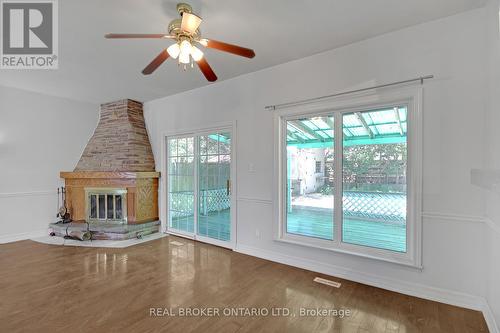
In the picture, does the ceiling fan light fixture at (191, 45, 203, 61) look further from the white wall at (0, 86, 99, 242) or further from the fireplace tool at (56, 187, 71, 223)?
the fireplace tool at (56, 187, 71, 223)

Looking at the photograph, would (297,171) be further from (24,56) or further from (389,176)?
(24,56)

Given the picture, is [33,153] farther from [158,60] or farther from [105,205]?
[158,60]

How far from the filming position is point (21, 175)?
4508mm

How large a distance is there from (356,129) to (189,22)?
7.03 feet

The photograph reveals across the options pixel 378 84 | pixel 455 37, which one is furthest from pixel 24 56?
pixel 455 37

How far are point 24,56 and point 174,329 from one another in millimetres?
3757

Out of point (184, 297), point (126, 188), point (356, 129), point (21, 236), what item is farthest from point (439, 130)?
point (21, 236)

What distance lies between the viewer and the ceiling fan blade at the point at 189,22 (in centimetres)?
192

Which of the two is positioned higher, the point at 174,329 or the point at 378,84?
the point at 378,84

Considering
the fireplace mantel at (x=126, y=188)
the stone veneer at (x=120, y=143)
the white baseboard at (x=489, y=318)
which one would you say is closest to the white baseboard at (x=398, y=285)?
the white baseboard at (x=489, y=318)

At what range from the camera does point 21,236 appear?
448 cm

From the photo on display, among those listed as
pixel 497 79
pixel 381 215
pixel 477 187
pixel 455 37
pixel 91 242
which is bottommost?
pixel 91 242

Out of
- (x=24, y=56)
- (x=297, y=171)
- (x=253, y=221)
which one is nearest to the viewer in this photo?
(x=24, y=56)

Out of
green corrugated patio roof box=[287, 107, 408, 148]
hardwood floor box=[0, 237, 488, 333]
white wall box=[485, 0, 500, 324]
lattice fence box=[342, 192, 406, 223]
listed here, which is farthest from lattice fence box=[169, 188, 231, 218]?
white wall box=[485, 0, 500, 324]
